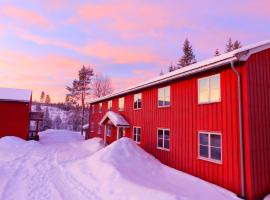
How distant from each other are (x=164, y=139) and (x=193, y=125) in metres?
3.11

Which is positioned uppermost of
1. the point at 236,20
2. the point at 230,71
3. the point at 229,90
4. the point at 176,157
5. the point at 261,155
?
the point at 236,20

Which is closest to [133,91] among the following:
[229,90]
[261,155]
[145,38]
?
[145,38]

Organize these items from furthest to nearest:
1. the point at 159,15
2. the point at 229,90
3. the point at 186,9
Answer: the point at 159,15 < the point at 186,9 < the point at 229,90

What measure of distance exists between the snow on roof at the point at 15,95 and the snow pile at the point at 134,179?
56.4ft

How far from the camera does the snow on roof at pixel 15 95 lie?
2365 cm

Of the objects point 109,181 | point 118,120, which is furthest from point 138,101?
point 109,181

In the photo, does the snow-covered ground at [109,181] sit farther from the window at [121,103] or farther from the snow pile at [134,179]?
the window at [121,103]

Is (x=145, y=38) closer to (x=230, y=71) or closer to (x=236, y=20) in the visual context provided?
(x=236, y=20)

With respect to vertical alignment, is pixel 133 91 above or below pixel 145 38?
below

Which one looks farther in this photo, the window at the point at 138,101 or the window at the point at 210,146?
the window at the point at 138,101

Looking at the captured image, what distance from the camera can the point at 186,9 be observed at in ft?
45.1

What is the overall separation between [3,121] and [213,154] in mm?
24569

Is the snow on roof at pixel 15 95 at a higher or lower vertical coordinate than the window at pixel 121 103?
higher

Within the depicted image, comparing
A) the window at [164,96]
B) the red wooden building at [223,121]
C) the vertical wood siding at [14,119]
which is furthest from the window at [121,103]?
the vertical wood siding at [14,119]
